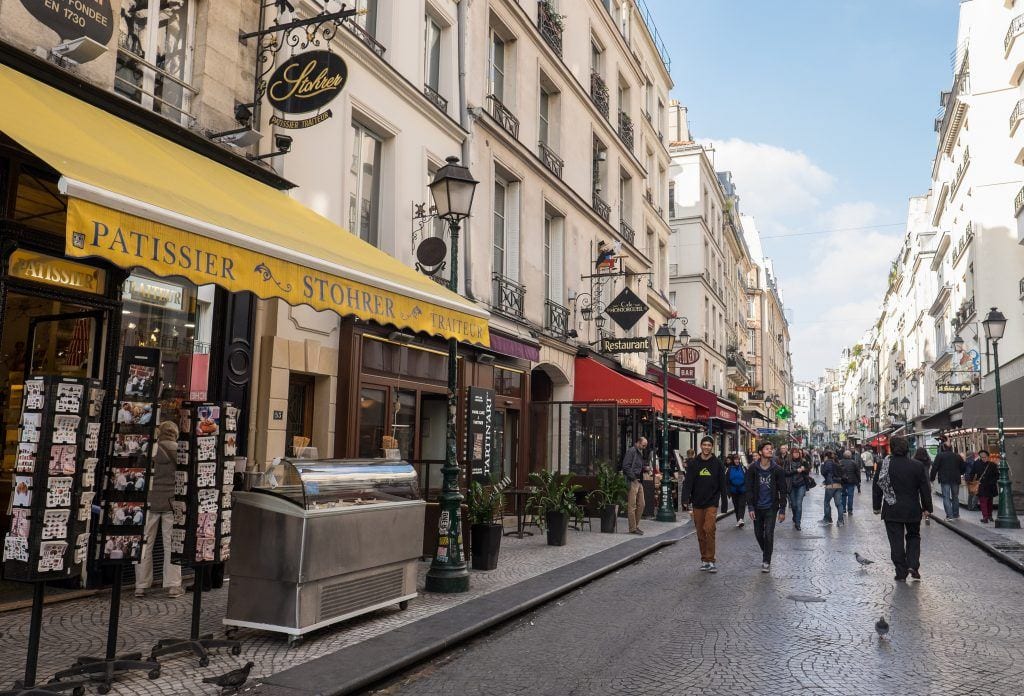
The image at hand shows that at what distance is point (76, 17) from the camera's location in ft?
24.0

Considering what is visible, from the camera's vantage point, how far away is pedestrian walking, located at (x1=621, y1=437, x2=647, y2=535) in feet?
49.0

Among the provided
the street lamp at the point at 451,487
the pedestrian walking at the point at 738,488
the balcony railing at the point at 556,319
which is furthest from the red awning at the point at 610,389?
the street lamp at the point at 451,487

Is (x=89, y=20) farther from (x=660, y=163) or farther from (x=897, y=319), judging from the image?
(x=897, y=319)

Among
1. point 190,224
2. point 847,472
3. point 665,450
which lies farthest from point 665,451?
point 190,224

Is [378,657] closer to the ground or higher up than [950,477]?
closer to the ground

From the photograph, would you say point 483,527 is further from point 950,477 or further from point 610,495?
point 950,477

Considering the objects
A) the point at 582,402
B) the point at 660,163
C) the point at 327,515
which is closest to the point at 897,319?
the point at 660,163

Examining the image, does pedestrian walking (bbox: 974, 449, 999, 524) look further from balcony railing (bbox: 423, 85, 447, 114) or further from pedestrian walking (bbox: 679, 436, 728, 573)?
balcony railing (bbox: 423, 85, 447, 114)

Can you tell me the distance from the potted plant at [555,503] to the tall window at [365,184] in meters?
4.65

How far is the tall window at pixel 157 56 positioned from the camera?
8289 millimetres

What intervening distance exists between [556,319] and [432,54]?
267 inches

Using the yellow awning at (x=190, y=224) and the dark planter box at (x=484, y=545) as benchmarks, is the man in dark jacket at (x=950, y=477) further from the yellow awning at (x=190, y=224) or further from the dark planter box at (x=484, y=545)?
the yellow awning at (x=190, y=224)

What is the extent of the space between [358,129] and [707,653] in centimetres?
906

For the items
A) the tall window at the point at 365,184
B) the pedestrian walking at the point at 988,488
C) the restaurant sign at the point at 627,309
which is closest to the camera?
the tall window at the point at 365,184
